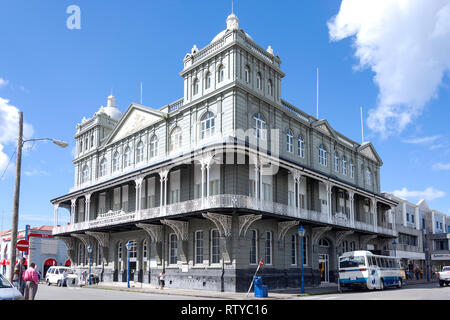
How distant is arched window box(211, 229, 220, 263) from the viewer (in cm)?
2773

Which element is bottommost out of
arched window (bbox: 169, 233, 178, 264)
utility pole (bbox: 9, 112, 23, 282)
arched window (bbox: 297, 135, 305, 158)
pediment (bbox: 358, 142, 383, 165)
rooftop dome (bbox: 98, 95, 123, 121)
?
arched window (bbox: 169, 233, 178, 264)

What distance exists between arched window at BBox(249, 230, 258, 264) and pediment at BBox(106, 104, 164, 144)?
497 inches

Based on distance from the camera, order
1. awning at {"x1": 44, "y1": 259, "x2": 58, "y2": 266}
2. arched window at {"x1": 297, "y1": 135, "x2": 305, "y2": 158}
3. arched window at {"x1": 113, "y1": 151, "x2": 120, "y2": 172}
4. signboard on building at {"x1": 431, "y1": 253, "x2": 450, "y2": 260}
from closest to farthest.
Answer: arched window at {"x1": 297, "y1": 135, "x2": 305, "y2": 158} < arched window at {"x1": 113, "y1": 151, "x2": 120, "y2": 172} < awning at {"x1": 44, "y1": 259, "x2": 58, "y2": 266} < signboard on building at {"x1": 431, "y1": 253, "x2": 450, "y2": 260}

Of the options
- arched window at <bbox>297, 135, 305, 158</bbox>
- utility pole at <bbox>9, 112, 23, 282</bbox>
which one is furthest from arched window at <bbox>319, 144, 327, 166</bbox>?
utility pole at <bbox>9, 112, 23, 282</bbox>

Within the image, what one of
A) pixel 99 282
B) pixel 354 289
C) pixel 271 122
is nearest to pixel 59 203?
pixel 99 282

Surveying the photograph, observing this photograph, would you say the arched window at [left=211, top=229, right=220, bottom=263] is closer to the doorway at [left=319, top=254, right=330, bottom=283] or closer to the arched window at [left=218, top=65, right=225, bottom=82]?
the arched window at [left=218, top=65, right=225, bottom=82]

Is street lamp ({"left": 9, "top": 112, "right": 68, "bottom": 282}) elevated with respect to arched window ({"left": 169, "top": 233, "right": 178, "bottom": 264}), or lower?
elevated

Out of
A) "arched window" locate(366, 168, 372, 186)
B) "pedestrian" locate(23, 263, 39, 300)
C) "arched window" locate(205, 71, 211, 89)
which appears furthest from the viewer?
"arched window" locate(366, 168, 372, 186)

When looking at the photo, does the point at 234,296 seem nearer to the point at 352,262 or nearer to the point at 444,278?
the point at 352,262

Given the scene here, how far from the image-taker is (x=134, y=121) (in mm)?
39062

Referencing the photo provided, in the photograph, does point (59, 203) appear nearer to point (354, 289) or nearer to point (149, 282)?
point (149, 282)

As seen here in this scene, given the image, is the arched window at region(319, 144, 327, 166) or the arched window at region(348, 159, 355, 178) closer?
the arched window at region(319, 144, 327, 166)
